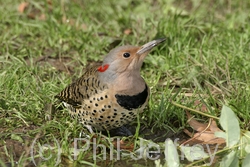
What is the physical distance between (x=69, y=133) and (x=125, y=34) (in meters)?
2.60

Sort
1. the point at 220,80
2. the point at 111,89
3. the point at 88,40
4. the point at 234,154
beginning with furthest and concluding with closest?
the point at 88,40
the point at 220,80
the point at 111,89
the point at 234,154

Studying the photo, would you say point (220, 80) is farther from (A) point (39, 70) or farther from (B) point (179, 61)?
(A) point (39, 70)

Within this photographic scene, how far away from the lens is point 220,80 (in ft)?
22.8

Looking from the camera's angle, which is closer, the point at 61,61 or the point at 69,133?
the point at 69,133

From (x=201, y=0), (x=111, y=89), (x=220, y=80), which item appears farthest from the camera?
(x=201, y=0)

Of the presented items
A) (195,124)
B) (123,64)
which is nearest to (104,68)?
(123,64)

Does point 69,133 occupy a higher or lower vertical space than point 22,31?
lower

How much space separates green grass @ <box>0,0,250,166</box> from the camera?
20.1 ft

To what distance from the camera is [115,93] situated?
219 inches

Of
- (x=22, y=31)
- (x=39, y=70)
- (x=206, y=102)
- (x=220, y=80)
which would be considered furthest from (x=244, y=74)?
(x=22, y=31)

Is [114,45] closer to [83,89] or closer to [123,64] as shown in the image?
[83,89]

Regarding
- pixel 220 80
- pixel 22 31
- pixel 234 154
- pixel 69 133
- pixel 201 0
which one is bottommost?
pixel 234 154

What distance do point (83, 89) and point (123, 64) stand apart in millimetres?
511

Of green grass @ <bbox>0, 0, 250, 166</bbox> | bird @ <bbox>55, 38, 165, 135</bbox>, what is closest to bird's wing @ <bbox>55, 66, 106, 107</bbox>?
bird @ <bbox>55, 38, 165, 135</bbox>
